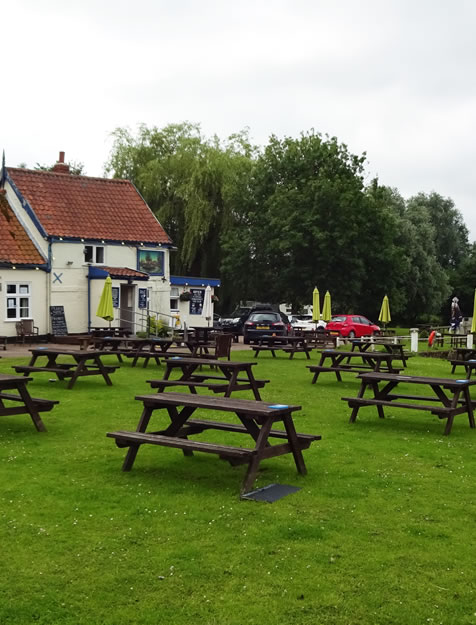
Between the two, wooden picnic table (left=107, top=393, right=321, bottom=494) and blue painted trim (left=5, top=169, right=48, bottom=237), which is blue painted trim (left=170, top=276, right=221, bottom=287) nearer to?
blue painted trim (left=5, top=169, right=48, bottom=237)

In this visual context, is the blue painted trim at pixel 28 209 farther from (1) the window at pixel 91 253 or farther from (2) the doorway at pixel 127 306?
(2) the doorway at pixel 127 306

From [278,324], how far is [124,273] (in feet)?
23.9

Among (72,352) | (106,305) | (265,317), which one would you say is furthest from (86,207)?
(72,352)

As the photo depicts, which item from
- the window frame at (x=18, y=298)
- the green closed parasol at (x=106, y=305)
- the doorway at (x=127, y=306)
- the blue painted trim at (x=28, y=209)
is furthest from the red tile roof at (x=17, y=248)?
the green closed parasol at (x=106, y=305)

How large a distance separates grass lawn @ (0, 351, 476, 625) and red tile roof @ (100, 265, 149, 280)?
72.4 feet

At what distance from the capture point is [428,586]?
4660 millimetres

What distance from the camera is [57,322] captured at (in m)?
30.4

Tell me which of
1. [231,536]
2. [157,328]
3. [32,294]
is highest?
[32,294]

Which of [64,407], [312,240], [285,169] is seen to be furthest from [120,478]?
[285,169]

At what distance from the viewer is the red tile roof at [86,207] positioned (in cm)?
3175

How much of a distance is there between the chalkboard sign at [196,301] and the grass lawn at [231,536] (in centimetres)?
2779

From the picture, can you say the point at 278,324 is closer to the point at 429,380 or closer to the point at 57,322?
the point at 57,322

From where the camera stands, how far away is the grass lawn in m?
4.32

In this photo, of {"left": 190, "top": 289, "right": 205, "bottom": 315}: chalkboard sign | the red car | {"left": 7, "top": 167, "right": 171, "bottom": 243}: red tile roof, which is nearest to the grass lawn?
{"left": 7, "top": 167, "right": 171, "bottom": 243}: red tile roof
